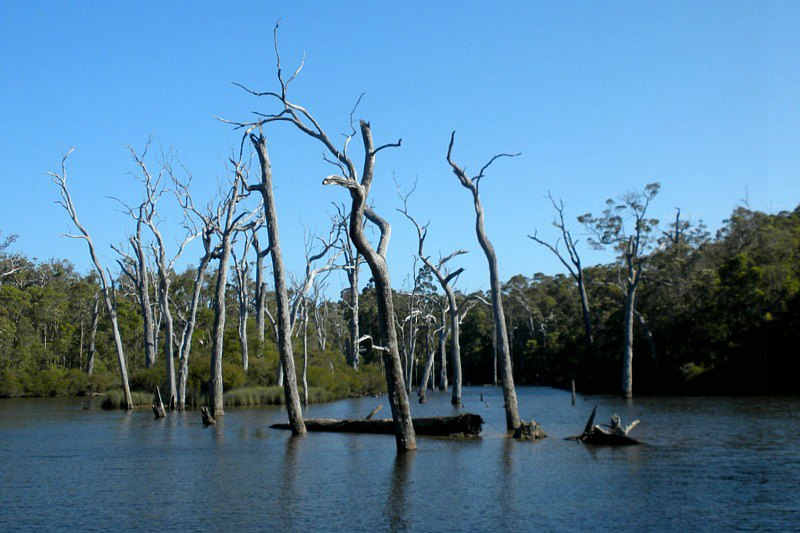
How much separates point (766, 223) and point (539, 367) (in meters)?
36.7

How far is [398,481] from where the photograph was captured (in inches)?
642

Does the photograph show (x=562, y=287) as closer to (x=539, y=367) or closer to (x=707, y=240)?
(x=539, y=367)

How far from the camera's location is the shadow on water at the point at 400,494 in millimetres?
12491

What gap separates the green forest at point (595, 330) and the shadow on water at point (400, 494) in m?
20.4

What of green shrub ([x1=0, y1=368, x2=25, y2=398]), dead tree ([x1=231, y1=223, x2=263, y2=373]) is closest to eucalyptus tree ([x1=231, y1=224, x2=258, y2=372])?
dead tree ([x1=231, y1=223, x2=263, y2=373])

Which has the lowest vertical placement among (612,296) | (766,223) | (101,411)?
(101,411)

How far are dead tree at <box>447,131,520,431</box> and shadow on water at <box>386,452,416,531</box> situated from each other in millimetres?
5320

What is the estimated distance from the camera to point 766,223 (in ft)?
171

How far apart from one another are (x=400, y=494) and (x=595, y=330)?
4708 cm

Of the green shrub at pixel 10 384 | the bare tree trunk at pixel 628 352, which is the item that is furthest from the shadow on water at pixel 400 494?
the green shrub at pixel 10 384

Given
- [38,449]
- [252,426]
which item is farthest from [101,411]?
[38,449]

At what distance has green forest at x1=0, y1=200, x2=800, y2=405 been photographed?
44.3 m

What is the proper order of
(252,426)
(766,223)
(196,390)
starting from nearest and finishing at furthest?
(252,426) → (196,390) → (766,223)

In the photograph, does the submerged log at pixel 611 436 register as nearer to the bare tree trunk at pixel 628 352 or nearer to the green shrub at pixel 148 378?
the bare tree trunk at pixel 628 352
